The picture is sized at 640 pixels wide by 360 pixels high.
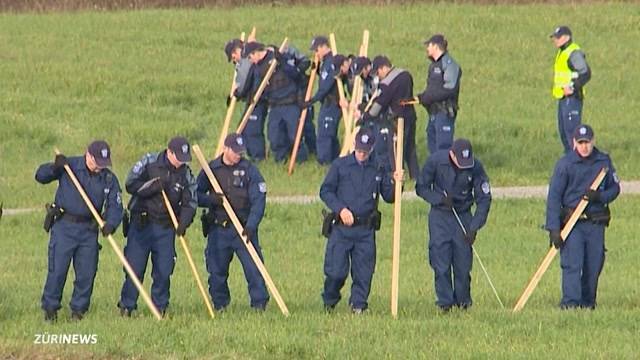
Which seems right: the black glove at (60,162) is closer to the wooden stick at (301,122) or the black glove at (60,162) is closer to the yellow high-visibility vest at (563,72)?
the yellow high-visibility vest at (563,72)

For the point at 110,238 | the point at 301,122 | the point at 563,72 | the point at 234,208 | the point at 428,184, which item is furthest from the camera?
the point at 301,122

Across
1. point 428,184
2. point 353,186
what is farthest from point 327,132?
point 353,186

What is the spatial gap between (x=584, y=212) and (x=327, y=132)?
10.9 meters

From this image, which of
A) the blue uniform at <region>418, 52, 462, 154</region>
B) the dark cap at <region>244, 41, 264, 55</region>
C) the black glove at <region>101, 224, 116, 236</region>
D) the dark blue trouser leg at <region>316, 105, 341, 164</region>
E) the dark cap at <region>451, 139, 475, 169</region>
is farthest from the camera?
the dark blue trouser leg at <region>316, 105, 341, 164</region>

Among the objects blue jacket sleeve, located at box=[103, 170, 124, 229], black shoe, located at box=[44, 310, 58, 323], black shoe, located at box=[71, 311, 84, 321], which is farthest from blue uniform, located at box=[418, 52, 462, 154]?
black shoe, located at box=[44, 310, 58, 323]

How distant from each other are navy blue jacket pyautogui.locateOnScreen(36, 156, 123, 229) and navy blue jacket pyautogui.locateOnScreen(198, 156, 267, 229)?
96 cm

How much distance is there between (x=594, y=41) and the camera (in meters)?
39.4

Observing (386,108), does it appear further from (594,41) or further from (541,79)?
(594,41)

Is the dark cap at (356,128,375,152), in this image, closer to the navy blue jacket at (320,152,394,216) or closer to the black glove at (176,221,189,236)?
the navy blue jacket at (320,152,394,216)

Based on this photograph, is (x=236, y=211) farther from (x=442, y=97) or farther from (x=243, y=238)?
(x=442, y=97)

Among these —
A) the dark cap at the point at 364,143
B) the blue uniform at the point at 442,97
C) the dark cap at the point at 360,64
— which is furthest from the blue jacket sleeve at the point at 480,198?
the dark cap at the point at 360,64

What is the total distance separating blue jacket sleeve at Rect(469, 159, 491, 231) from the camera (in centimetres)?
1727

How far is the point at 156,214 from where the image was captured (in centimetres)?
1714

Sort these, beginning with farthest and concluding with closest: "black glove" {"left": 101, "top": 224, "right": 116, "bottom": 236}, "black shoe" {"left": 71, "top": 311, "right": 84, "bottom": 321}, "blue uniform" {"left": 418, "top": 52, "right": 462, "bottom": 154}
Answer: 1. "blue uniform" {"left": 418, "top": 52, "right": 462, "bottom": 154}
2. "black shoe" {"left": 71, "top": 311, "right": 84, "bottom": 321}
3. "black glove" {"left": 101, "top": 224, "right": 116, "bottom": 236}
